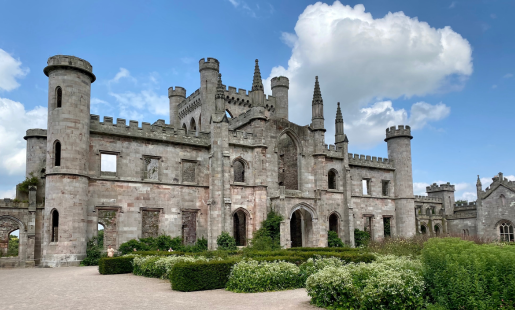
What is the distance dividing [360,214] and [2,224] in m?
28.1

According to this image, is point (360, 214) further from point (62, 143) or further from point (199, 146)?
point (62, 143)

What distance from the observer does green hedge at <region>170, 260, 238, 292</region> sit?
13359 millimetres

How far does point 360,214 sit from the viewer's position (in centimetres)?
3753

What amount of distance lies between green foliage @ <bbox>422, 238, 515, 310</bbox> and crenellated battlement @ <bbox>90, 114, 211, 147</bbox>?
22.1m

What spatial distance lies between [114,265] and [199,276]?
6.80 m

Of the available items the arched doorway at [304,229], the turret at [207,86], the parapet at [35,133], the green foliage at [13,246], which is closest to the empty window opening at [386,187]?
the arched doorway at [304,229]

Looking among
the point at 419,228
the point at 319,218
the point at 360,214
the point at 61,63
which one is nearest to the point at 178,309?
the point at 61,63

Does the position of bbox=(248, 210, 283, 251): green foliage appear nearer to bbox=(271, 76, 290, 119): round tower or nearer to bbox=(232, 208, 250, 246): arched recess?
bbox=(232, 208, 250, 246): arched recess

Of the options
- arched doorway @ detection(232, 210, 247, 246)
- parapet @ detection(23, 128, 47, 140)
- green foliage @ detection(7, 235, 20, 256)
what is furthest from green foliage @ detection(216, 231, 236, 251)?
green foliage @ detection(7, 235, 20, 256)

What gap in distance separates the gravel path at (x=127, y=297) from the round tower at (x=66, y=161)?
812 centimetres

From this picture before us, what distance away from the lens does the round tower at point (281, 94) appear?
42.9 meters

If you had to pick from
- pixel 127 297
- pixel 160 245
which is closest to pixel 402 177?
pixel 160 245

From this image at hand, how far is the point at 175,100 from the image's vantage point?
4728cm

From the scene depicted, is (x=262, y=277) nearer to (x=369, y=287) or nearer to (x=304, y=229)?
(x=369, y=287)
